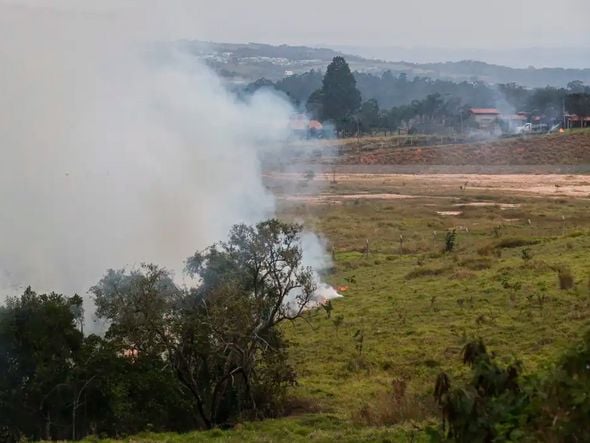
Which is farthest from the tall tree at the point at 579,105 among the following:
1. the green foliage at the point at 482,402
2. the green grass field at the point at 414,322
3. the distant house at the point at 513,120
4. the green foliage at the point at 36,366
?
the green foliage at the point at 482,402

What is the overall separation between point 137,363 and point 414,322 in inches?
371

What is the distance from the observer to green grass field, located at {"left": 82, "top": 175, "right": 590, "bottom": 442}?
571 inches

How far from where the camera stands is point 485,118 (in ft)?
387

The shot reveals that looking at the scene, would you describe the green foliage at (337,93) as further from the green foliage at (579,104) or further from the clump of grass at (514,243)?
the clump of grass at (514,243)

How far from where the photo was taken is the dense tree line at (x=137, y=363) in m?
15.4

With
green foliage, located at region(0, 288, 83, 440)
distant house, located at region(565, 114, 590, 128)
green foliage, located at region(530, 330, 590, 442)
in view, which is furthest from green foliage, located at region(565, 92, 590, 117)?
green foliage, located at region(530, 330, 590, 442)

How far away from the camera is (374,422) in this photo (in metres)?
13.9

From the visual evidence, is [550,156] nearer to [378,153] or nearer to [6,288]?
[378,153]

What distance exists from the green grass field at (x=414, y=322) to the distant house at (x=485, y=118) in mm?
69370

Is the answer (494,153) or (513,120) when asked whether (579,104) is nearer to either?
(513,120)

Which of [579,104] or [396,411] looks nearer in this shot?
[396,411]

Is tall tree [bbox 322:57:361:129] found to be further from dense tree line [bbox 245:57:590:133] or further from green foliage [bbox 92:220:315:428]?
green foliage [bbox 92:220:315:428]

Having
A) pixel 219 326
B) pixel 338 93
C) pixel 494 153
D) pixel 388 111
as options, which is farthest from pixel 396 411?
pixel 388 111

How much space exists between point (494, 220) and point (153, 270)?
33445 mm
